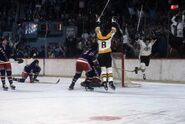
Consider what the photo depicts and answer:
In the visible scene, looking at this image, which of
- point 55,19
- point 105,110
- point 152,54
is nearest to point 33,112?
point 105,110

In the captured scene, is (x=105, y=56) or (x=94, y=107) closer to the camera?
(x=94, y=107)

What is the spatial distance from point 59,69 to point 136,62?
508 centimetres

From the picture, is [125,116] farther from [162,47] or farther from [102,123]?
[162,47]

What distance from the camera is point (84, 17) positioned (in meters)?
30.7

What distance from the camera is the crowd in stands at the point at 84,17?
25312 mm

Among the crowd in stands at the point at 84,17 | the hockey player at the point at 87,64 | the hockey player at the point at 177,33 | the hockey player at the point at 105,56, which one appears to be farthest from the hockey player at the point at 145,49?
the hockey player at the point at 105,56

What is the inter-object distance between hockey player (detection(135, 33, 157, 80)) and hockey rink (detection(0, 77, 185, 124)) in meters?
5.65

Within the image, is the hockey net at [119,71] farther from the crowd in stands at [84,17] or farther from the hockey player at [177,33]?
the hockey player at [177,33]

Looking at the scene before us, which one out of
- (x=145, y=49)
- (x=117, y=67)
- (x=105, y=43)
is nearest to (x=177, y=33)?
(x=145, y=49)

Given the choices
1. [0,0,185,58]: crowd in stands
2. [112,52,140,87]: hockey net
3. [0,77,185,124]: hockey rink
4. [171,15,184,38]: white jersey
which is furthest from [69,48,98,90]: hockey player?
[171,15,184,38]: white jersey

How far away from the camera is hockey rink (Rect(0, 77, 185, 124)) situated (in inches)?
414

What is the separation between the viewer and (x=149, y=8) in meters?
26.7

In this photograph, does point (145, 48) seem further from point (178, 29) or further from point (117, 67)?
point (117, 67)

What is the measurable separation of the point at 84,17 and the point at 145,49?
7.32m
